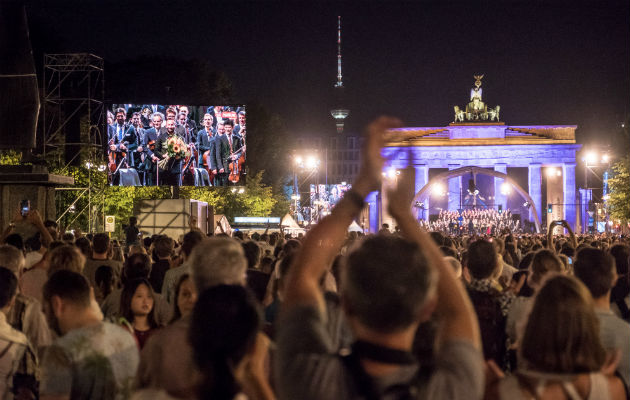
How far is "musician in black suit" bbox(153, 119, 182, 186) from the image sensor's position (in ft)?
107

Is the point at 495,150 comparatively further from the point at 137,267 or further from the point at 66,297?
the point at 66,297

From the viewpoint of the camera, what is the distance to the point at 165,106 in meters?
33.1

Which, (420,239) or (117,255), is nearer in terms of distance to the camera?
(420,239)

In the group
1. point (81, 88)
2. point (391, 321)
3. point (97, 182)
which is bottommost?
point (391, 321)

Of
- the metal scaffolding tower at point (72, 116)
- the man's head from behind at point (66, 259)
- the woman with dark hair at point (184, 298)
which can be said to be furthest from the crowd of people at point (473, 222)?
the woman with dark hair at point (184, 298)

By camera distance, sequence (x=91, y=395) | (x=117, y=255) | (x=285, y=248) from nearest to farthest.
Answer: (x=91, y=395), (x=285, y=248), (x=117, y=255)

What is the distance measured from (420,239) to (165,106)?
3132cm

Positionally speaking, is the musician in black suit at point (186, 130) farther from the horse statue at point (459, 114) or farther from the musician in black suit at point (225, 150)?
the horse statue at point (459, 114)

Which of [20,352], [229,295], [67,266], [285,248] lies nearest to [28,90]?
[285,248]

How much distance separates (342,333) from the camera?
319cm

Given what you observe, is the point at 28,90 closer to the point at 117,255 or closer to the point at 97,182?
the point at 117,255

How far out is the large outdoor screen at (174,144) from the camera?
32.6 metres

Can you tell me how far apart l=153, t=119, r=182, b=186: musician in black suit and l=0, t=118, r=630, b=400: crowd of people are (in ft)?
89.9

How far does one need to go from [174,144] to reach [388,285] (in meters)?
31.1
